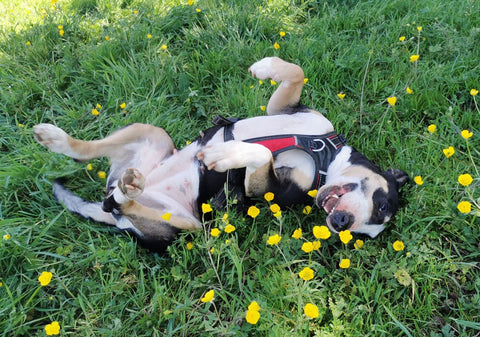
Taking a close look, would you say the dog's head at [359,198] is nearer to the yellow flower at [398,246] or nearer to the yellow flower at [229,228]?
the yellow flower at [398,246]

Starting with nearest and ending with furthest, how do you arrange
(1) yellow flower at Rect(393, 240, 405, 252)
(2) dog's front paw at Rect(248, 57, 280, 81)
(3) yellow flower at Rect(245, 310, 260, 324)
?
(3) yellow flower at Rect(245, 310, 260, 324) < (1) yellow flower at Rect(393, 240, 405, 252) < (2) dog's front paw at Rect(248, 57, 280, 81)

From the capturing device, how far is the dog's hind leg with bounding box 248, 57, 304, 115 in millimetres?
2719

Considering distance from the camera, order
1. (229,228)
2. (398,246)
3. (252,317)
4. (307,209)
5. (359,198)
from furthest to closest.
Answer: (307,209) → (359,198) → (398,246) → (229,228) → (252,317)

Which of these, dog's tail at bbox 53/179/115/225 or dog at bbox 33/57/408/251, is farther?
dog's tail at bbox 53/179/115/225

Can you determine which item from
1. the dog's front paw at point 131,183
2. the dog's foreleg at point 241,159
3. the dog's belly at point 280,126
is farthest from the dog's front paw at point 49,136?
the dog's belly at point 280,126

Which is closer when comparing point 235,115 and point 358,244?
point 358,244

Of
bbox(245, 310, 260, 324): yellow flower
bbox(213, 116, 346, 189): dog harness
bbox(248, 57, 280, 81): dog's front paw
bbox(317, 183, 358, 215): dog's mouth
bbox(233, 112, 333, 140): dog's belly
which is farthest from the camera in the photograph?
bbox(248, 57, 280, 81): dog's front paw

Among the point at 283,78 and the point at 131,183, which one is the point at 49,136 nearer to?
the point at 131,183

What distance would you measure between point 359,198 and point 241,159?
765 millimetres

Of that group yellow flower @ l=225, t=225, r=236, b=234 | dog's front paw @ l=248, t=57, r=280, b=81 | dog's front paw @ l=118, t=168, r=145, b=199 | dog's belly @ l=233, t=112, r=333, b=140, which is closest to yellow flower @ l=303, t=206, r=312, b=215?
dog's belly @ l=233, t=112, r=333, b=140

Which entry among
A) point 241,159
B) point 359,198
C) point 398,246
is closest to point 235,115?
point 241,159

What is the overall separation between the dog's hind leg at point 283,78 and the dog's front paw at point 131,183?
3.93ft

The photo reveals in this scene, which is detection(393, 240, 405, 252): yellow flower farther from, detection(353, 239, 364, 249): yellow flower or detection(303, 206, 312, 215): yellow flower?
detection(303, 206, 312, 215): yellow flower

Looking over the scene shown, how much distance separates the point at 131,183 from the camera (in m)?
2.20
